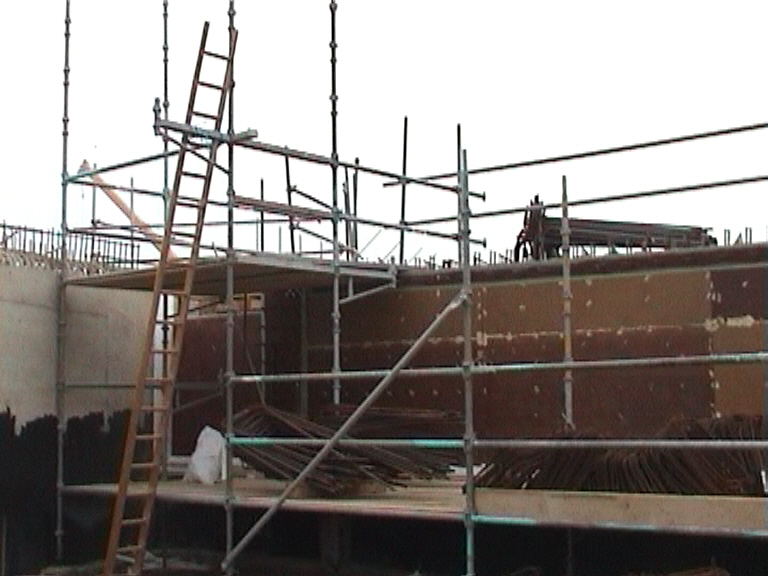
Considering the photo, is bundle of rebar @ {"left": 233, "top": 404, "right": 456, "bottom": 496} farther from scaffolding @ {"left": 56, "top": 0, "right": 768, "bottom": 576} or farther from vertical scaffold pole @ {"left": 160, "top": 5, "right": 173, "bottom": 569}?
vertical scaffold pole @ {"left": 160, "top": 5, "right": 173, "bottom": 569}

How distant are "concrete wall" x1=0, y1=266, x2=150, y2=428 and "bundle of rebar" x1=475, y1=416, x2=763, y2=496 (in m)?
4.45

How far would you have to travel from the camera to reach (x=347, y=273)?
10406mm

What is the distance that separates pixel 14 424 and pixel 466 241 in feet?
15.0

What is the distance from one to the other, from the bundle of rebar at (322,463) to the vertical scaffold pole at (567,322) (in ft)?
4.18

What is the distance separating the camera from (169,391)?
9.29m

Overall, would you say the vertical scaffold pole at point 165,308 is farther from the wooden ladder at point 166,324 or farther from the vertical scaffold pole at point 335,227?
the vertical scaffold pole at point 335,227

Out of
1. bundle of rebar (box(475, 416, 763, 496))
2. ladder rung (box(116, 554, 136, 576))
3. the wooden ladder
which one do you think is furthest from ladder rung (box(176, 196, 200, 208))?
bundle of rebar (box(475, 416, 763, 496))

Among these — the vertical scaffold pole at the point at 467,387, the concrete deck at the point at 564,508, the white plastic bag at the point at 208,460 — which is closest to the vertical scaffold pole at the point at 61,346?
the white plastic bag at the point at 208,460

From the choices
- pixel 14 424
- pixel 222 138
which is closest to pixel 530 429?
pixel 222 138

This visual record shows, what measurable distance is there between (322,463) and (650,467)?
2.73 metres

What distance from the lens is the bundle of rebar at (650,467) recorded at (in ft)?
22.7

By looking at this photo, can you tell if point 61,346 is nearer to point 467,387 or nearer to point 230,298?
point 230,298

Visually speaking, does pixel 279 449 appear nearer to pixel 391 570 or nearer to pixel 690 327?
pixel 391 570

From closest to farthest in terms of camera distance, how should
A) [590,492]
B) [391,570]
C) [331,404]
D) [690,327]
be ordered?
[590,492]
[690,327]
[391,570]
[331,404]
